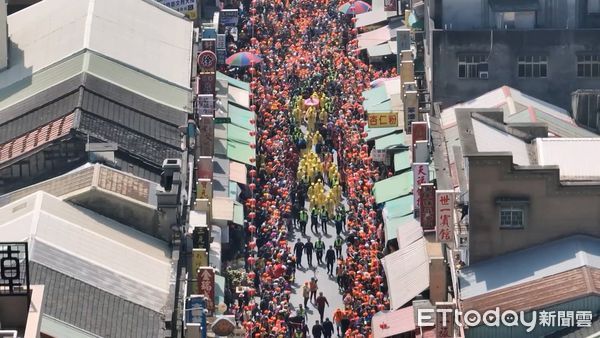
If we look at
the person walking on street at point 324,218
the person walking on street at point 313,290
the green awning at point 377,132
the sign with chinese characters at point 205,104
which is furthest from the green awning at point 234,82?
the person walking on street at point 313,290

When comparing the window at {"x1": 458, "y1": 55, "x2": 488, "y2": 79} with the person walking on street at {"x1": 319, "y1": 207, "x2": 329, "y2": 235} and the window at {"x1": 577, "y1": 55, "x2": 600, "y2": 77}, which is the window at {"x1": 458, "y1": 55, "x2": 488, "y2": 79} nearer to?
the window at {"x1": 577, "y1": 55, "x2": 600, "y2": 77}

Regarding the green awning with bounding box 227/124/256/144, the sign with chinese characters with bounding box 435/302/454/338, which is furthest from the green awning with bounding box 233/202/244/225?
the sign with chinese characters with bounding box 435/302/454/338

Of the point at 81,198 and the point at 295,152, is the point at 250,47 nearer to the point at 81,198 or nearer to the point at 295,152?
A: the point at 295,152

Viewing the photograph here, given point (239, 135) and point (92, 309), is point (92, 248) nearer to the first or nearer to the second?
point (92, 309)

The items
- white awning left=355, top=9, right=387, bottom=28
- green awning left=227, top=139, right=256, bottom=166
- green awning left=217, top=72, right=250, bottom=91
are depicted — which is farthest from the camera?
white awning left=355, top=9, right=387, bottom=28

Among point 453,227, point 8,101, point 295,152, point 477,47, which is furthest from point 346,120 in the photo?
point 453,227

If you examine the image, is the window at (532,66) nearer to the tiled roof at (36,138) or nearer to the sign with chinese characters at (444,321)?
the tiled roof at (36,138)
